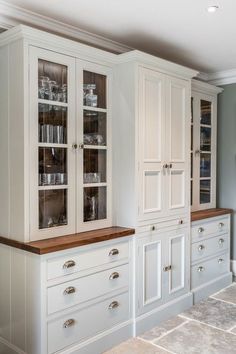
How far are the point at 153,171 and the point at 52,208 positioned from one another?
0.92 meters

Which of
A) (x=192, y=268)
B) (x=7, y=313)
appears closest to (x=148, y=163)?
(x=192, y=268)

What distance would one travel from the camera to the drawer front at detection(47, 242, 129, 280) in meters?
2.32

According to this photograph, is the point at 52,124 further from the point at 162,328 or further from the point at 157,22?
the point at 162,328

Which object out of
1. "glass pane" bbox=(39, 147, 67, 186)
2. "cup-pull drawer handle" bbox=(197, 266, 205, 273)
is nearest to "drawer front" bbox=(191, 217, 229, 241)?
"cup-pull drawer handle" bbox=(197, 266, 205, 273)

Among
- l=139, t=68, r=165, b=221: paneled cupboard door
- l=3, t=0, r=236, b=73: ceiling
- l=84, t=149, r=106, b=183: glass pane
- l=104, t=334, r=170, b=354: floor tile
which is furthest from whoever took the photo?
l=139, t=68, r=165, b=221: paneled cupboard door

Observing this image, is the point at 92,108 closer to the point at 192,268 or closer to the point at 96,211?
the point at 96,211

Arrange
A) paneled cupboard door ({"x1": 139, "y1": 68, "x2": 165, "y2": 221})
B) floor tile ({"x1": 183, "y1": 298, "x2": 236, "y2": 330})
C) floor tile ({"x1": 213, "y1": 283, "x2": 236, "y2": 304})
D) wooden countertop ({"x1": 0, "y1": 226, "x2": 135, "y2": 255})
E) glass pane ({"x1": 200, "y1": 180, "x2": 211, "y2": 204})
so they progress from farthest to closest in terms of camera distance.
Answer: glass pane ({"x1": 200, "y1": 180, "x2": 211, "y2": 204}), floor tile ({"x1": 213, "y1": 283, "x2": 236, "y2": 304}), floor tile ({"x1": 183, "y1": 298, "x2": 236, "y2": 330}), paneled cupboard door ({"x1": 139, "y1": 68, "x2": 165, "y2": 221}), wooden countertop ({"x1": 0, "y1": 226, "x2": 135, "y2": 255})

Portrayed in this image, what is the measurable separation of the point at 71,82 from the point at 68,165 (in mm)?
596

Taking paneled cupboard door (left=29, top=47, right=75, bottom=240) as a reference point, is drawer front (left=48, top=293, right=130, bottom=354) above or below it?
below

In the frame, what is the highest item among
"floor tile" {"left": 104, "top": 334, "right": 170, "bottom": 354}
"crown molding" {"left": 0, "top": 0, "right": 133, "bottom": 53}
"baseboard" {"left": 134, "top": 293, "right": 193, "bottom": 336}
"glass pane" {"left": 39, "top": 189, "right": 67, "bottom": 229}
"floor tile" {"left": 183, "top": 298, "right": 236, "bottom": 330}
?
"crown molding" {"left": 0, "top": 0, "right": 133, "bottom": 53}

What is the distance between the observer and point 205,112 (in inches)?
163

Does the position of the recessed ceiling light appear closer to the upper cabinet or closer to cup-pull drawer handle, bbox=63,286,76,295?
the upper cabinet

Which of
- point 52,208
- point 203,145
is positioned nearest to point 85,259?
point 52,208

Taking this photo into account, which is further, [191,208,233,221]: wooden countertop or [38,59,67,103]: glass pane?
[191,208,233,221]: wooden countertop
